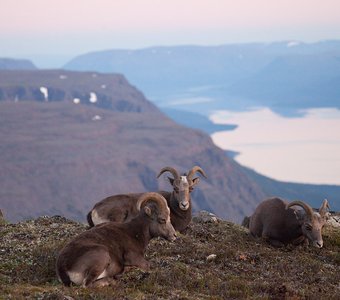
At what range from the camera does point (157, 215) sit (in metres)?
16.1

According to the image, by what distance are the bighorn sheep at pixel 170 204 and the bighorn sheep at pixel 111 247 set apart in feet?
10.3

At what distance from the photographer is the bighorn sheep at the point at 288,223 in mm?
19344

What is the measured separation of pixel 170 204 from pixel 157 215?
16.2 feet

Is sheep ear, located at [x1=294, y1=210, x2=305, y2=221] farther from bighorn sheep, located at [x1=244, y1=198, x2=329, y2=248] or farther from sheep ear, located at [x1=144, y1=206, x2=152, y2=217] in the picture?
sheep ear, located at [x1=144, y1=206, x2=152, y2=217]

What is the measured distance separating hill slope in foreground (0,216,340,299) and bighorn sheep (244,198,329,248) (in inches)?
16.8

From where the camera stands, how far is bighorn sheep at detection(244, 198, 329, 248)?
1934 centimetres

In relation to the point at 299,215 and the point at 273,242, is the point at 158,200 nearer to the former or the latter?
the point at 273,242

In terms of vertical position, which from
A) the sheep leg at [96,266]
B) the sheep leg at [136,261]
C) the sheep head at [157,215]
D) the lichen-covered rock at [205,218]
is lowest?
the lichen-covered rock at [205,218]

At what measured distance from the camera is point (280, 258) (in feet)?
57.5

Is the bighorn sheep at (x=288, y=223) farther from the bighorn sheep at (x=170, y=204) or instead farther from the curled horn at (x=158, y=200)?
the curled horn at (x=158, y=200)

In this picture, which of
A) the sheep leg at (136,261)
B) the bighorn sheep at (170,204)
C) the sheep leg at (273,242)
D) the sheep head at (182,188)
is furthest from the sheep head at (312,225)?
the sheep leg at (136,261)

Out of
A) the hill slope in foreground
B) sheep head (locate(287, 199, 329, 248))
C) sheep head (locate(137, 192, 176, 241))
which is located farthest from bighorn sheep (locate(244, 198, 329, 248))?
sheep head (locate(137, 192, 176, 241))

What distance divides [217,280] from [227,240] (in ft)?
16.5

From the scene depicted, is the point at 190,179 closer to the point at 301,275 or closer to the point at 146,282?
the point at 301,275
